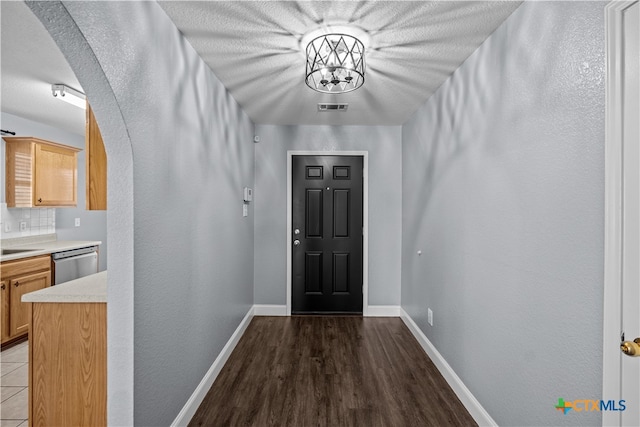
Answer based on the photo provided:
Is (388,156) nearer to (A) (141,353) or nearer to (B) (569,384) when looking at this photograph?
(B) (569,384)

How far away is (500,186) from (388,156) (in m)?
2.28

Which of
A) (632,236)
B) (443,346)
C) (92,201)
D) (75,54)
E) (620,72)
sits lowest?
(443,346)

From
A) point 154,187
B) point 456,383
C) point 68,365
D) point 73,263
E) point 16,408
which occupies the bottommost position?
point 16,408

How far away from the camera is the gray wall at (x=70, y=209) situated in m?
3.77

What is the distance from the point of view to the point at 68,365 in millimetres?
1611

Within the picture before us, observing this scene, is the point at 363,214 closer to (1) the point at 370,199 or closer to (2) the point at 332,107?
(1) the point at 370,199

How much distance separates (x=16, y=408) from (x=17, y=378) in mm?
512

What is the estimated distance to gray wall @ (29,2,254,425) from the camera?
130 centimetres

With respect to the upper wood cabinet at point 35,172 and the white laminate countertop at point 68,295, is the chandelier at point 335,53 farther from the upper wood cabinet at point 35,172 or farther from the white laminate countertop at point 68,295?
the upper wood cabinet at point 35,172

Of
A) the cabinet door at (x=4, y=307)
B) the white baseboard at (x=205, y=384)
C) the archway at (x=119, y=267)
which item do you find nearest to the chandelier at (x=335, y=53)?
the archway at (x=119, y=267)

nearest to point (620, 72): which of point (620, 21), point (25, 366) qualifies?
point (620, 21)

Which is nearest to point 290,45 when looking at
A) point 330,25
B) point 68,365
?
point 330,25

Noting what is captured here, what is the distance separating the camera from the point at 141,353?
1.50 metres

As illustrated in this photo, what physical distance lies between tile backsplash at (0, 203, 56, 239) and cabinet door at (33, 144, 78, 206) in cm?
28
